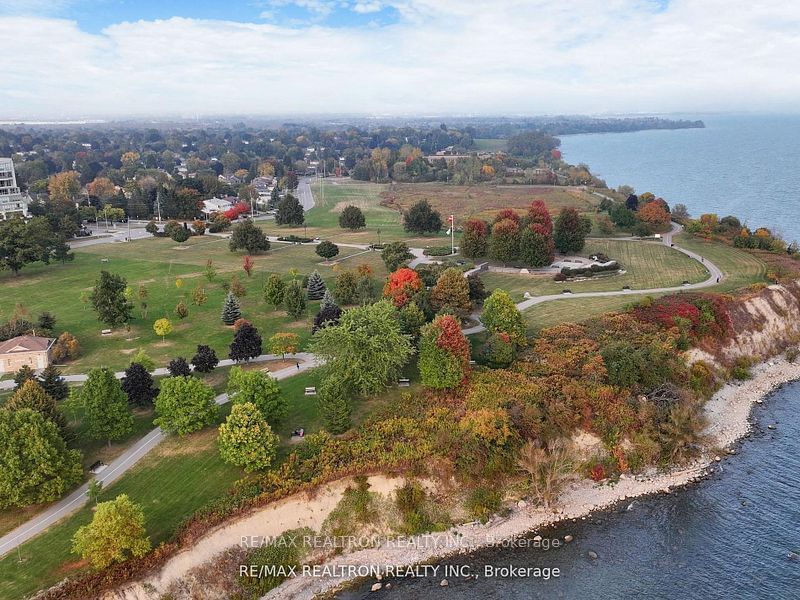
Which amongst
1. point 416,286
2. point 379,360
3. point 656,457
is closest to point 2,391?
point 379,360

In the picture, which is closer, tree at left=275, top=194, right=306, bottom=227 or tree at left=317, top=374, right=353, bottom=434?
tree at left=317, top=374, right=353, bottom=434

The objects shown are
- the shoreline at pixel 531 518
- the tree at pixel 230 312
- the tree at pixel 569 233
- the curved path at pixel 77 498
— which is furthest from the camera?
the tree at pixel 569 233

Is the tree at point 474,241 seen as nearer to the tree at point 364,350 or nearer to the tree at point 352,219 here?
the tree at point 352,219

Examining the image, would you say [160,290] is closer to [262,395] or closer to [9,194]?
[262,395]

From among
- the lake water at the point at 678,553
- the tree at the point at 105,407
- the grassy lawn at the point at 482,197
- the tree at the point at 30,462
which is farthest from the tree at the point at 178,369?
the grassy lawn at the point at 482,197

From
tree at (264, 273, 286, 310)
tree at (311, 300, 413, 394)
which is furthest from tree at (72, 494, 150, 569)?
tree at (264, 273, 286, 310)

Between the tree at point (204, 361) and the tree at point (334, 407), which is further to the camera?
the tree at point (204, 361)

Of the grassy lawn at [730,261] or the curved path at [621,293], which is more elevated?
the grassy lawn at [730,261]

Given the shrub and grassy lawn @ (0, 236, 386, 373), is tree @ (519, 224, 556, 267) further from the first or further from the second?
the shrub
